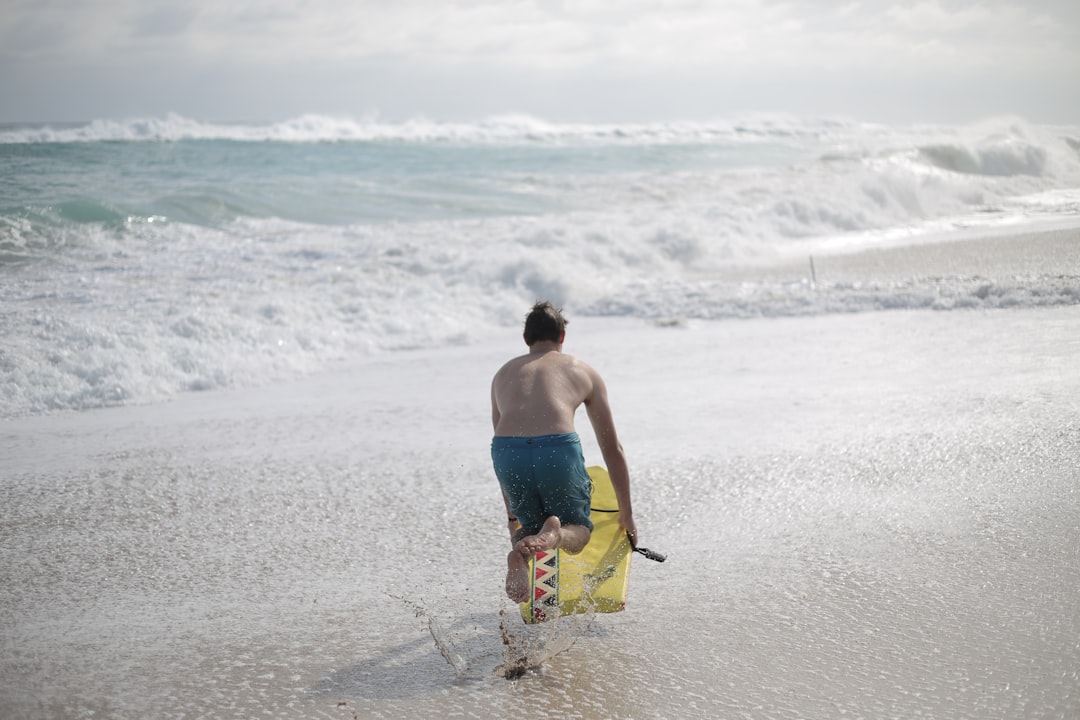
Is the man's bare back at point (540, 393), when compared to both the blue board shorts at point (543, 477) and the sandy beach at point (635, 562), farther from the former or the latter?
the sandy beach at point (635, 562)

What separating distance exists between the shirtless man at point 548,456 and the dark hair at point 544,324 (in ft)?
Answer: 0.40

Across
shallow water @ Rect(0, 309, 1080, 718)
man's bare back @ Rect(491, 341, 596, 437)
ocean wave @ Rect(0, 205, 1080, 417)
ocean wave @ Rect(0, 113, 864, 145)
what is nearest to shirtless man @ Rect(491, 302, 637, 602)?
man's bare back @ Rect(491, 341, 596, 437)

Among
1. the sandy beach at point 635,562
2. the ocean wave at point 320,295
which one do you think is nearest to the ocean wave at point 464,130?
the ocean wave at point 320,295

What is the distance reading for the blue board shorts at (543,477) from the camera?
3654 mm

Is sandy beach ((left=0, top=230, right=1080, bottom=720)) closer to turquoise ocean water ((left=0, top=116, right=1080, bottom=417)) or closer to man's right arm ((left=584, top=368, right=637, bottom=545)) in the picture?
man's right arm ((left=584, top=368, right=637, bottom=545))

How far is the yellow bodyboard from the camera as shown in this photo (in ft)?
11.4

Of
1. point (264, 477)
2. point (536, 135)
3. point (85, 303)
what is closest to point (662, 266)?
point (85, 303)

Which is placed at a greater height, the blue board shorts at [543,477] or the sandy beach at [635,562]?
the blue board shorts at [543,477]

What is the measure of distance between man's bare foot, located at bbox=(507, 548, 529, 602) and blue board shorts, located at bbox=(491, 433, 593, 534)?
0.67 feet

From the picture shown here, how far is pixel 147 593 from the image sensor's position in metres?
4.14

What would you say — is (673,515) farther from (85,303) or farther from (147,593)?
(85,303)

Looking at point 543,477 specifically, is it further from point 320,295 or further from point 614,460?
point 320,295

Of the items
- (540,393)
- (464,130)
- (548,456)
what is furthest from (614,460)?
(464,130)

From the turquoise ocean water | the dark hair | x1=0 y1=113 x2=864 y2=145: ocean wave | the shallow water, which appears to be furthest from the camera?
x1=0 y1=113 x2=864 y2=145: ocean wave
